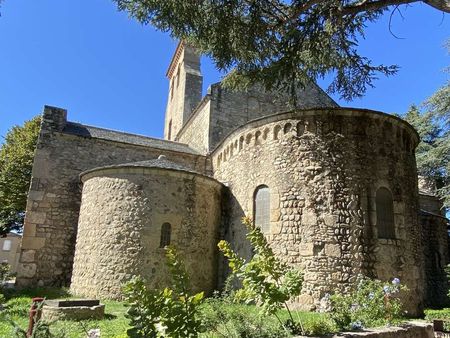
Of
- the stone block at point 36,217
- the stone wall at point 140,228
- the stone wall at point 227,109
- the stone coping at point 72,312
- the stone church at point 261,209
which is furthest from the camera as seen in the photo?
the stone wall at point 227,109

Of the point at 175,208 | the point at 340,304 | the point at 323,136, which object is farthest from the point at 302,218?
the point at 175,208

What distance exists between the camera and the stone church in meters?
9.88

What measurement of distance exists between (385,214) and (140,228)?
7.29 metres

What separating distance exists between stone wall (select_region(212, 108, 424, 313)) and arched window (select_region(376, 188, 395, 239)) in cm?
17

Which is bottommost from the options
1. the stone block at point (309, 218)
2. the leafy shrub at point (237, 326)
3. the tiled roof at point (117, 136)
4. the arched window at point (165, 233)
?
the leafy shrub at point (237, 326)

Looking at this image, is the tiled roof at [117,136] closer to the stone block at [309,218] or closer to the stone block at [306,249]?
the stone block at [309,218]

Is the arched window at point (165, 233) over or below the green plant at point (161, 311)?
over

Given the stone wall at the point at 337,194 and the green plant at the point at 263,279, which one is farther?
the stone wall at the point at 337,194

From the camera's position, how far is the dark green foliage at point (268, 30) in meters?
8.52

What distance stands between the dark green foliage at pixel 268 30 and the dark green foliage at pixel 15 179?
1469 cm

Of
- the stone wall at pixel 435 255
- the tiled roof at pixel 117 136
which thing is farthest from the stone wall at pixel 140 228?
the stone wall at pixel 435 255

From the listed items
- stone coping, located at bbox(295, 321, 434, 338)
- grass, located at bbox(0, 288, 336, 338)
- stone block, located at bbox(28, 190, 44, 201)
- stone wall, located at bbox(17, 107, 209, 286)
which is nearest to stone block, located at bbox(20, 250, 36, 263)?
stone wall, located at bbox(17, 107, 209, 286)

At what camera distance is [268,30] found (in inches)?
354

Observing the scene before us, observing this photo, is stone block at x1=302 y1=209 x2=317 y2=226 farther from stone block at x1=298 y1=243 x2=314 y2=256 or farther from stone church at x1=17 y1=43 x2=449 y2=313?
stone block at x1=298 y1=243 x2=314 y2=256
